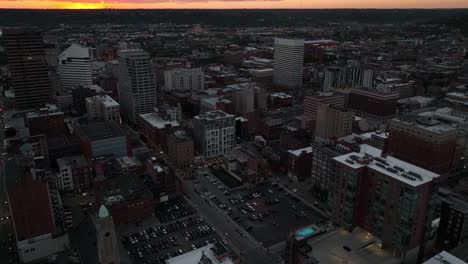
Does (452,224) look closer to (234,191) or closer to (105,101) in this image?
(234,191)

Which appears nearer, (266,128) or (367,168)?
(367,168)

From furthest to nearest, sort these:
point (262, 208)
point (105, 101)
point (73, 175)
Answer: point (105, 101), point (73, 175), point (262, 208)

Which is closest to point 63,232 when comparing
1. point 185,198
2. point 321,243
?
point 185,198

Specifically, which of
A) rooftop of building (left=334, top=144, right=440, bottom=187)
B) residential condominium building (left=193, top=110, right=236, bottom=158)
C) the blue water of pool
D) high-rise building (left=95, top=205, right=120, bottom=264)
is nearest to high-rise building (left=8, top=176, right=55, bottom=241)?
high-rise building (left=95, top=205, right=120, bottom=264)

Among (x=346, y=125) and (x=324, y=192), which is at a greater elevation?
(x=346, y=125)

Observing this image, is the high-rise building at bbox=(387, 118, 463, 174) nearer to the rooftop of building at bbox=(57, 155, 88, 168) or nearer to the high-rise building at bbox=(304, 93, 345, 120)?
the high-rise building at bbox=(304, 93, 345, 120)

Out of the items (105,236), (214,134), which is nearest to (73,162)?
(214,134)

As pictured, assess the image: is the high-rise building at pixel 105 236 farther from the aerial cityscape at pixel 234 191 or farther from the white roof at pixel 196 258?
the white roof at pixel 196 258

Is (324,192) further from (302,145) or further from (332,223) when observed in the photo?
(302,145)
